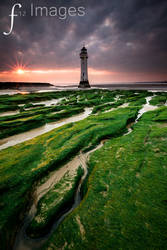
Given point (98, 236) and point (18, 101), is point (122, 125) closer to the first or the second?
point (98, 236)

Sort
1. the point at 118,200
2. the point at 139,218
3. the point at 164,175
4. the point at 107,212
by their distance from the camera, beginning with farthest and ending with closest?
the point at 164,175, the point at 118,200, the point at 107,212, the point at 139,218

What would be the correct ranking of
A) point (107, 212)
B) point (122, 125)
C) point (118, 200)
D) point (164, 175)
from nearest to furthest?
point (107, 212)
point (118, 200)
point (164, 175)
point (122, 125)

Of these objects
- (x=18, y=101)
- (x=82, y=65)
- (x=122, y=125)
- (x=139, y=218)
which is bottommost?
(x=139, y=218)

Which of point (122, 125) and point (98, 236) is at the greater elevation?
point (122, 125)

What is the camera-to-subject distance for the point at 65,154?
14.0 feet

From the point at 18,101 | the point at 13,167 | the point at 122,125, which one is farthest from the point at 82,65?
the point at 13,167

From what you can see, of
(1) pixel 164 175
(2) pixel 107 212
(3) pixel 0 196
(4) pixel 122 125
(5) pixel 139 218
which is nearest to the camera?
(5) pixel 139 218

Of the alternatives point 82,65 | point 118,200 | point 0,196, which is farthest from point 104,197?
point 82,65

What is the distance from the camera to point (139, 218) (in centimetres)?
208

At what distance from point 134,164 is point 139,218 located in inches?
62.2

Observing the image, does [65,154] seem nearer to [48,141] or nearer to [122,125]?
[48,141]

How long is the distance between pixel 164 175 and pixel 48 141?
14.4 ft

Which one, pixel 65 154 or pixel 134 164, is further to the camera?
pixel 65 154

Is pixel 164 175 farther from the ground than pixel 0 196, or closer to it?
farther from the ground
